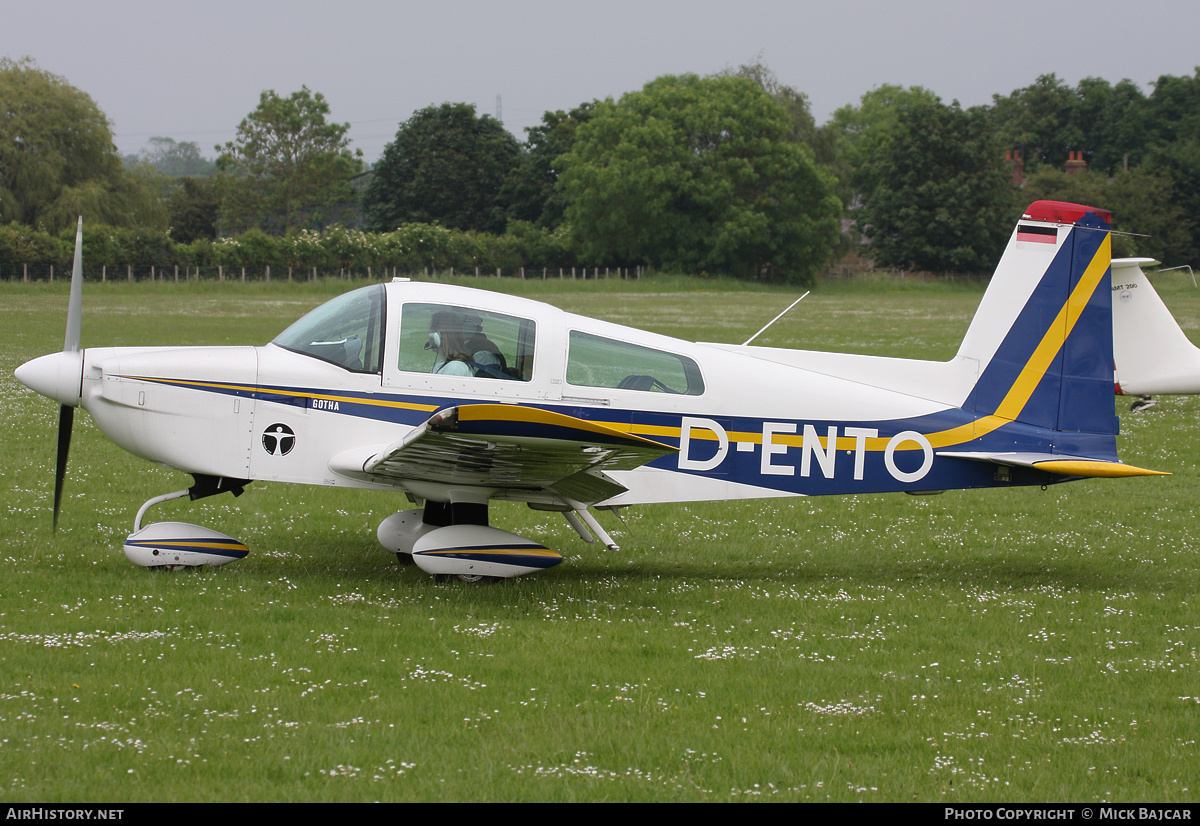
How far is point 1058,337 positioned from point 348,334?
5.56 meters

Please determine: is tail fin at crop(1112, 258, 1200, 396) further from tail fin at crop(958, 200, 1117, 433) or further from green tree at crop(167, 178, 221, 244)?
green tree at crop(167, 178, 221, 244)

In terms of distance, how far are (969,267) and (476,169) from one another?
42135 mm

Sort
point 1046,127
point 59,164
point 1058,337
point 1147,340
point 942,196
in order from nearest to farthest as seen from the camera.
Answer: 1. point 1058,337
2. point 1147,340
3. point 59,164
4. point 942,196
5. point 1046,127

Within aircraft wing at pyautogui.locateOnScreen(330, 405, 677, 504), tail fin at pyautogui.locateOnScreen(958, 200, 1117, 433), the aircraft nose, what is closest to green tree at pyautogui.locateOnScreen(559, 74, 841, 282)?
tail fin at pyautogui.locateOnScreen(958, 200, 1117, 433)

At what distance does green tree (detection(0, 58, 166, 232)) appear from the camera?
64.6 metres

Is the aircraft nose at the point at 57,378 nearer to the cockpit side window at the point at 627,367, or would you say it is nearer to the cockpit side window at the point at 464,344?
the cockpit side window at the point at 464,344

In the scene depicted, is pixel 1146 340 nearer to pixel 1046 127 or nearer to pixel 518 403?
pixel 518 403

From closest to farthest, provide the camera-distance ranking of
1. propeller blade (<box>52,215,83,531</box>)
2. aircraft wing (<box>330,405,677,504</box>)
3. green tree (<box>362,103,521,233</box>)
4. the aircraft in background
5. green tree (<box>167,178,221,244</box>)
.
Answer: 1. aircraft wing (<box>330,405,677,504</box>)
2. propeller blade (<box>52,215,83,531</box>)
3. the aircraft in background
4. green tree (<box>362,103,521,233</box>)
5. green tree (<box>167,178,221,244</box>)

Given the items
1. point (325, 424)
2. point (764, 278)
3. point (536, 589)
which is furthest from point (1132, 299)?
point (764, 278)

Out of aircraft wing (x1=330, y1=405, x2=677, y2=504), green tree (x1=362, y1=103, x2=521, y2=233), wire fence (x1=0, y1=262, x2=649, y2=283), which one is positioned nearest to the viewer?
aircraft wing (x1=330, y1=405, x2=677, y2=504)

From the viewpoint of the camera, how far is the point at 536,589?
7574 mm

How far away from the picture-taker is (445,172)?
88.1 metres

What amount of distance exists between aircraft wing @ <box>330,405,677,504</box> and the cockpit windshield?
685mm

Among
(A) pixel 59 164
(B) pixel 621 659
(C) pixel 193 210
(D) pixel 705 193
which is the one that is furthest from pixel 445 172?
(B) pixel 621 659
